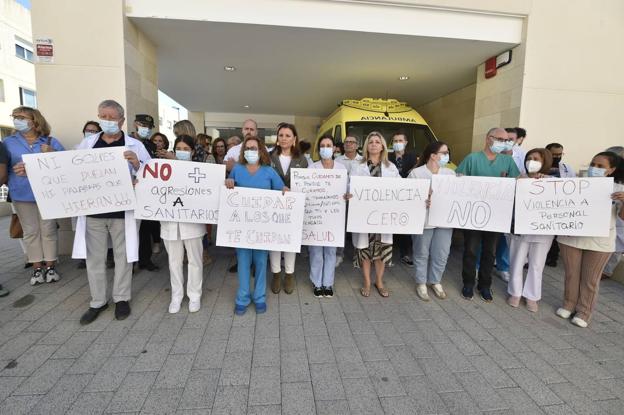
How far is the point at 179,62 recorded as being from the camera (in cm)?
707

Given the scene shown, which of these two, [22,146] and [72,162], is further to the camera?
[22,146]

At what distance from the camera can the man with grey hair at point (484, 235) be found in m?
3.84

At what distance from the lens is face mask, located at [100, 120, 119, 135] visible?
304cm

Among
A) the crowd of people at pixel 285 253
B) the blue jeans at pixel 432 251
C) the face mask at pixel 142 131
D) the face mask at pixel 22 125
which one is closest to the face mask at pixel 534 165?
the crowd of people at pixel 285 253

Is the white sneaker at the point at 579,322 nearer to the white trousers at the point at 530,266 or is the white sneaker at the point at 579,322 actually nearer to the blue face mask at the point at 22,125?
the white trousers at the point at 530,266

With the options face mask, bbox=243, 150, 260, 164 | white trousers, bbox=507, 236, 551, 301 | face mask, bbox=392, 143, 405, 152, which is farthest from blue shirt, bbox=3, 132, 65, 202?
white trousers, bbox=507, 236, 551, 301

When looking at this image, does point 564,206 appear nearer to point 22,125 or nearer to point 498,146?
point 498,146

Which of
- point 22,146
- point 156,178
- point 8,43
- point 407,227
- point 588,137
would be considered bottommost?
point 407,227

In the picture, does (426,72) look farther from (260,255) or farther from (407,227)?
(260,255)

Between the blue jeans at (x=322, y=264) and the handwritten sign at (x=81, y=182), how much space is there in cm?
219

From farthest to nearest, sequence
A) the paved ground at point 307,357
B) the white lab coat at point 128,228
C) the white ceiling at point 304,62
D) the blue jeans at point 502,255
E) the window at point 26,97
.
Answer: the window at point 26,97 → the white ceiling at point 304,62 → the blue jeans at point 502,255 → the white lab coat at point 128,228 → the paved ground at point 307,357

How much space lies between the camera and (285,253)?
388cm

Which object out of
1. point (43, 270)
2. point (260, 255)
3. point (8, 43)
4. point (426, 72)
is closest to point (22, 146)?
point (43, 270)

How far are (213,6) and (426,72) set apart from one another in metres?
4.97
